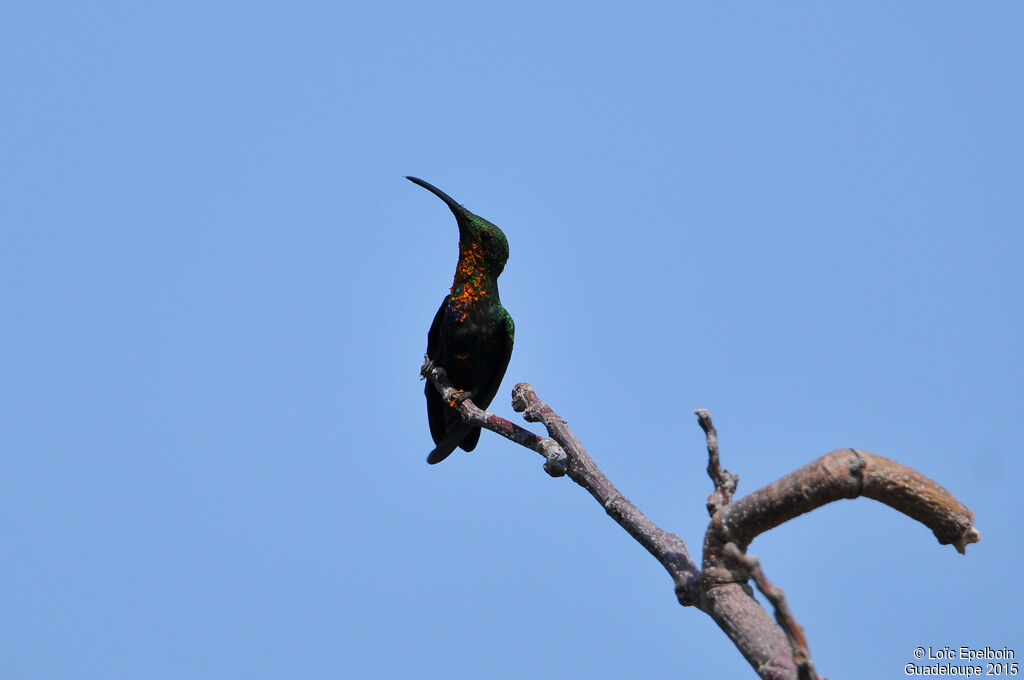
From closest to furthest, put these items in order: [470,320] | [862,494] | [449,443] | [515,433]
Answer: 1. [862,494]
2. [515,433]
3. [470,320]
4. [449,443]

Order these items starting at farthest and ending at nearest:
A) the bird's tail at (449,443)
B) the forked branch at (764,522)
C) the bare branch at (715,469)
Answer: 1. the bird's tail at (449,443)
2. the bare branch at (715,469)
3. the forked branch at (764,522)

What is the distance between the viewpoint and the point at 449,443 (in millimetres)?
8688

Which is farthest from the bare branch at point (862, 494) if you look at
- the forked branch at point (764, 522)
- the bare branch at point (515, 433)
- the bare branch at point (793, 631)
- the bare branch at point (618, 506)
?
the bare branch at point (515, 433)

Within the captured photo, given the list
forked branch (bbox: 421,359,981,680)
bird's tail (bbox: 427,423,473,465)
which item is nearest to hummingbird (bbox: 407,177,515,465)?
bird's tail (bbox: 427,423,473,465)

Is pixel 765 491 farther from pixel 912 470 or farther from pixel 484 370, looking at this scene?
pixel 484 370

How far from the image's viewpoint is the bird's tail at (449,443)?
28.5ft

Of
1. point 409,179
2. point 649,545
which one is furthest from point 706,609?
point 409,179

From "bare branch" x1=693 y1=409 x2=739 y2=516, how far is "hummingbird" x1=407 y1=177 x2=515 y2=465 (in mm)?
3813

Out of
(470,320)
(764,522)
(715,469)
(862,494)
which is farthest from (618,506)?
(470,320)

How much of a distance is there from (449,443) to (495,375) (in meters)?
0.72

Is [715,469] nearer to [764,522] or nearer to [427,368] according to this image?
[764,522]

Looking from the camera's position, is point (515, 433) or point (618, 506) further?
point (515, 433)

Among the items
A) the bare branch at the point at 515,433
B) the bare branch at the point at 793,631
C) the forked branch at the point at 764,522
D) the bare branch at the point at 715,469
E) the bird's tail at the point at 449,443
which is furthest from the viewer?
the bird's tail at the point at 449,443

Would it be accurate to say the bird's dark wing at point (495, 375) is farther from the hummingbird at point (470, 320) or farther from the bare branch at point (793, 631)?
the bare branch at point (793, 631)
